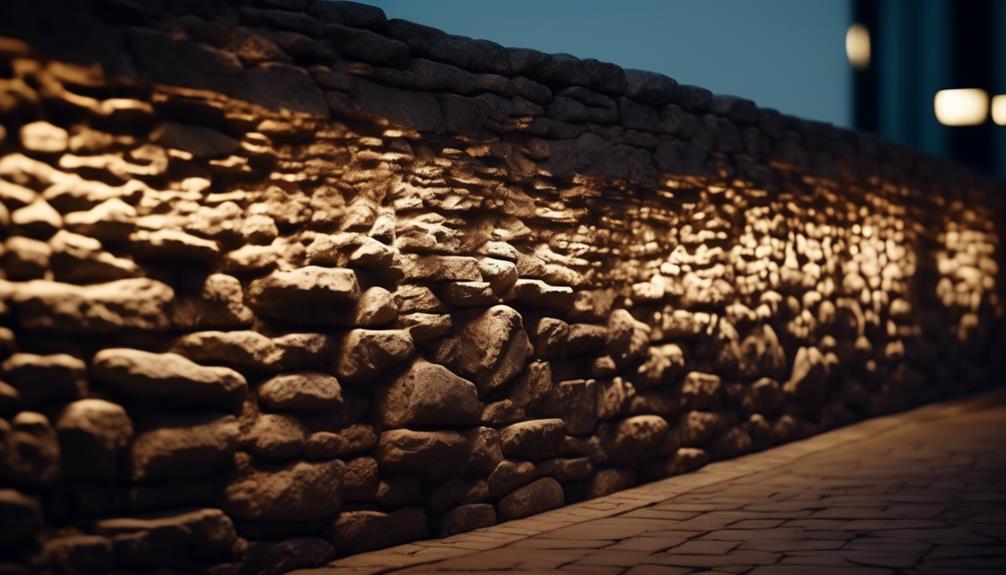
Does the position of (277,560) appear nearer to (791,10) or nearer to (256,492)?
(256,492)

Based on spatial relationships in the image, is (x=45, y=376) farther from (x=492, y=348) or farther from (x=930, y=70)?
(x=930, y=70)

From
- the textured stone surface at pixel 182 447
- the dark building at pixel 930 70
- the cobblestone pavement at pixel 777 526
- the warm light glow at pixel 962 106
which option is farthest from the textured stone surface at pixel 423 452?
the dark building at pixel 930 70

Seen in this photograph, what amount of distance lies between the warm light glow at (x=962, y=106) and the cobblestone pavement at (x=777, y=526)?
6.03m

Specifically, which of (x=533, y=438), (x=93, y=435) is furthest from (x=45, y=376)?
(x=533, y=438)

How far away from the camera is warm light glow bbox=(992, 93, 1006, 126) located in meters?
11.5

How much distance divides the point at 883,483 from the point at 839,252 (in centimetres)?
240

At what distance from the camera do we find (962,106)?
11328 mm

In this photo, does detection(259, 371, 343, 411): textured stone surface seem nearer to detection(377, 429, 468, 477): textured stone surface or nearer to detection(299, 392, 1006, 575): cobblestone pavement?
detection(377, 429, 468, 477): textured stone surface

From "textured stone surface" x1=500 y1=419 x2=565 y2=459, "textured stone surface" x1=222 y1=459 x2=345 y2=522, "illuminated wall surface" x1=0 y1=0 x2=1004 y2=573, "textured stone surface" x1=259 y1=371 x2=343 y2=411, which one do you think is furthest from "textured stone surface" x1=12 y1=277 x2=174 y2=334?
"textured stone surface" x1=500 y1=419 x2=565 y2=459

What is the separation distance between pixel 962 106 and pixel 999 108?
512mm

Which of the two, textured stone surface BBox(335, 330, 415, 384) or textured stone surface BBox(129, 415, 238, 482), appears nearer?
textured stone surface BBox(129, 415, 238, 482)

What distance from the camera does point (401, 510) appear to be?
13.4 ft

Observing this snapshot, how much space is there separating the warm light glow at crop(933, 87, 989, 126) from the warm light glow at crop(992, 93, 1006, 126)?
169mm

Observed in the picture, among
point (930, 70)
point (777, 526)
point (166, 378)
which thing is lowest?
point (777, 526)
